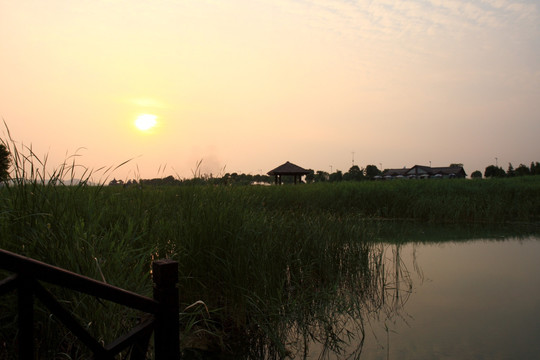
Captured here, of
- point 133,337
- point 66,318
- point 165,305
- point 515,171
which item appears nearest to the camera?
point 66,318

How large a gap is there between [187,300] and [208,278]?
28cm

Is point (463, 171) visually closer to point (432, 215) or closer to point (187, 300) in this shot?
point (432, 215)

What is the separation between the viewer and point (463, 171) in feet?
191

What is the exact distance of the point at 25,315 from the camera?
1.20 metres

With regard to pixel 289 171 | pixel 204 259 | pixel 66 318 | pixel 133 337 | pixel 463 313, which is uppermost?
pixel 289 171

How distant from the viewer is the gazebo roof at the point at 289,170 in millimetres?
23891

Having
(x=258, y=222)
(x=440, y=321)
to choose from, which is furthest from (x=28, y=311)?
(x=440, y=321)

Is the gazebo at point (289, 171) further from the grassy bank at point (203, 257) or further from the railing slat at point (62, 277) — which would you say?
the railing slat at point (62, 277)

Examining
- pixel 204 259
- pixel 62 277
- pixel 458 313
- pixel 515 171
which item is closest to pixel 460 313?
pixel 458 313

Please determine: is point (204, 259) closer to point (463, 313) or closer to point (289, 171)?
point (463, 313)

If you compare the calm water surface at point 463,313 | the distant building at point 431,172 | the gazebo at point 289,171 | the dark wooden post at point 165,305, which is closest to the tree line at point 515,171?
the distant building at point 431,172

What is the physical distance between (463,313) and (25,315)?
4608 millimetres

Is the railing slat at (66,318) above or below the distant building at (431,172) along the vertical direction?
below

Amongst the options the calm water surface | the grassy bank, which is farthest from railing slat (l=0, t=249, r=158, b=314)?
the calm water surface
